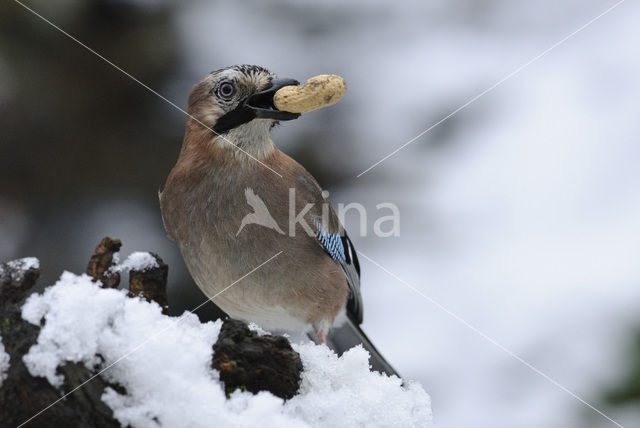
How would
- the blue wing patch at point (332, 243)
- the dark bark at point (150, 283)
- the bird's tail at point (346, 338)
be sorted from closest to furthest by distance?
the dark bark at point (150, 283) < the blue wing patch at point (332, 243) < the bird's tail at point (346, 338)

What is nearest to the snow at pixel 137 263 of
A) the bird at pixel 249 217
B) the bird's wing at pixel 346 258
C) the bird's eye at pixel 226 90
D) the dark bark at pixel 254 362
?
the dark bark at pixel 254 362

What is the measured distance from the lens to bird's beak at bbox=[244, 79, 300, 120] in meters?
2.71

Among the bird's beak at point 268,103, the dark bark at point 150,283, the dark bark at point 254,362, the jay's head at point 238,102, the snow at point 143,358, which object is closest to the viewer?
the snow at point 143,358

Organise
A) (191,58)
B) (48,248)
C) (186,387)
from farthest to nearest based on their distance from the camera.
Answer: (191,58)
(48,248)
(186,387)

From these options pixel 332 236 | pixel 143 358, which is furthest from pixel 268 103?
pixel 143 358

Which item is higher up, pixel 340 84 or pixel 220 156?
pixel 340 84

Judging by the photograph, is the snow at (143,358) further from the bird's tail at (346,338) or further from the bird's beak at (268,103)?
the bird's tail at (346,338)

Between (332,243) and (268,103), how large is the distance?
63 centimetres

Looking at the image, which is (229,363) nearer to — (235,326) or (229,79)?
(235,326)

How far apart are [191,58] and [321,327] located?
1602mm

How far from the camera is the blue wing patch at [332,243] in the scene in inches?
120

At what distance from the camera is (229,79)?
9.34 ft

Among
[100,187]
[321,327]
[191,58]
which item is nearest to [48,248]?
[100,187]

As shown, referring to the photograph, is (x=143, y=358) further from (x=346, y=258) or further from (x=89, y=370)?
(x=346, y=258)
